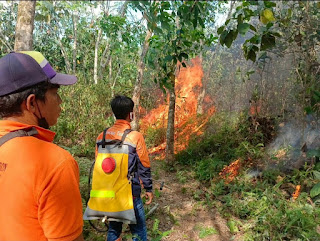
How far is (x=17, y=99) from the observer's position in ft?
3.18

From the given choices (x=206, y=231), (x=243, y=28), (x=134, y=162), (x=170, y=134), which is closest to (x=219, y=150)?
→ (x=170, y=134)

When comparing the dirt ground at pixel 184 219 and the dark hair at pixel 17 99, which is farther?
the dirt ground at pixel 184 219

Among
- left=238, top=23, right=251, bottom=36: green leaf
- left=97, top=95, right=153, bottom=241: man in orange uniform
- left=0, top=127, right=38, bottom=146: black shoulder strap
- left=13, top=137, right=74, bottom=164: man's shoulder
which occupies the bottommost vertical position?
left=97, top=95, right=153, bottom=241: man in orange uniform

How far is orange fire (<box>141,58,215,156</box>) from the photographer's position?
8.16m

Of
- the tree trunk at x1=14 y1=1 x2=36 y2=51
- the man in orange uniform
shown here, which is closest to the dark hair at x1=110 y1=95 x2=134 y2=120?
the man in orange uniform

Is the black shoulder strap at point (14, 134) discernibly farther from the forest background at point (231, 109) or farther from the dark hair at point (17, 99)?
the forest background at point (231, 109)

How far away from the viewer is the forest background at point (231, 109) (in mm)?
2442

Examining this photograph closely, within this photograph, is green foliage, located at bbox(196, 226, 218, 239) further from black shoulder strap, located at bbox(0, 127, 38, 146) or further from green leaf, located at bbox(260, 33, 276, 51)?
black shoulder strap, located at bbox(0, 127, 38, 146)

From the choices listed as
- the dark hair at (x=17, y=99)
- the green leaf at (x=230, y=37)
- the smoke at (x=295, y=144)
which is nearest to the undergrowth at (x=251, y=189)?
the smoke at (x=295, y=144)

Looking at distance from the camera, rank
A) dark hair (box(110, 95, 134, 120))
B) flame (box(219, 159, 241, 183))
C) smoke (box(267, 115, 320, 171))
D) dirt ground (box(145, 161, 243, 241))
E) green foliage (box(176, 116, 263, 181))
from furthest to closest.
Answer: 1. green foliage (box(176, 116, 263, 181))
2. flame (box(219, 159, 241, 183))
3. smoke (box(267, 115, 320, 171))
4. dirt ground (box(145, 161, 243, 241))
5. dark hair (box(110, 95, 134, 120))

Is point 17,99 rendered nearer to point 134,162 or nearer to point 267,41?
point 134,162

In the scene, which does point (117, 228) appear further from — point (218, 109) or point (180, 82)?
point (180, 82)

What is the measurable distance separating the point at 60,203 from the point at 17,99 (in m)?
0.46

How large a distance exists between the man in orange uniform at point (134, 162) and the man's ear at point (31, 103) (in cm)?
135
